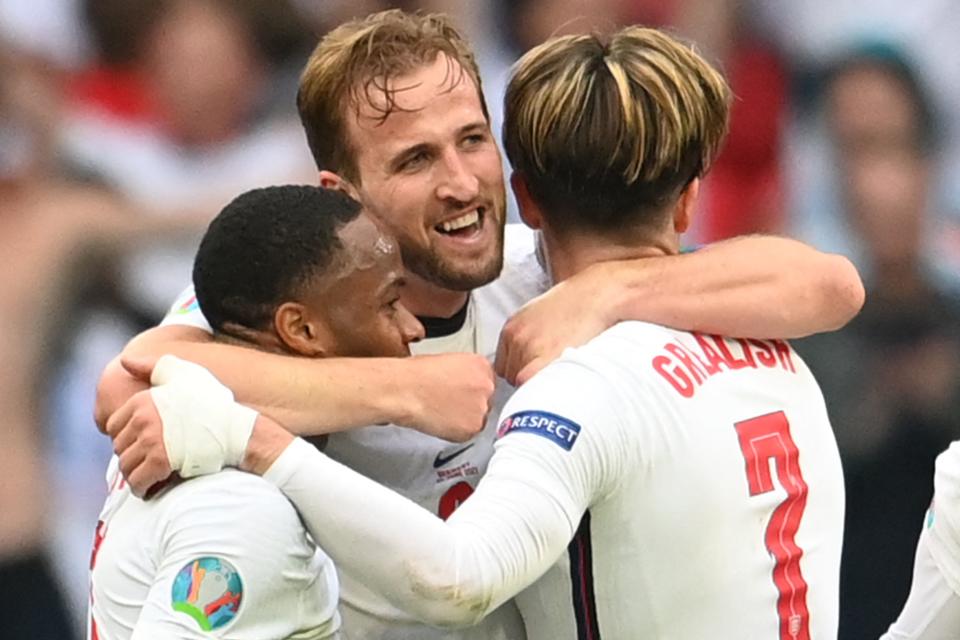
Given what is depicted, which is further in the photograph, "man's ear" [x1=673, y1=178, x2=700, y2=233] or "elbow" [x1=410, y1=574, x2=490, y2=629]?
"man's ear" [x1=673, y1=178, x2=700, y2=233]

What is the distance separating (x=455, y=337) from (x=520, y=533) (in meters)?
0.62

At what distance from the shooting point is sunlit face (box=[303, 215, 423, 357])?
218cm

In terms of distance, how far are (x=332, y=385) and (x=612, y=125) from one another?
0.50 m

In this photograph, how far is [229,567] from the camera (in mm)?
1944

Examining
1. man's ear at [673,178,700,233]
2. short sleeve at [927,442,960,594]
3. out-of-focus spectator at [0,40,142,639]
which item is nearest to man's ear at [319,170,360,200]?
man's ear at [673,178,700,233]

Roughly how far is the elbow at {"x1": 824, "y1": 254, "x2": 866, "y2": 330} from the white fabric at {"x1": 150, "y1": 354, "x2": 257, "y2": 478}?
0.84m

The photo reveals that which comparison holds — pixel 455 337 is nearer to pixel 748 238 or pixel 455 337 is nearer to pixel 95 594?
pixel 748 238

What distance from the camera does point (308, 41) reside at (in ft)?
16.7

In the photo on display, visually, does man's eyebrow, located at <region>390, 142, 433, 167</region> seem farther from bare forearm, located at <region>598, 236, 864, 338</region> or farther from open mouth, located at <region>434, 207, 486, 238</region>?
bare forearm, located at <region>598, 236, 864, 338</region>

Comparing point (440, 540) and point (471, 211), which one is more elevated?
point (471, 211)

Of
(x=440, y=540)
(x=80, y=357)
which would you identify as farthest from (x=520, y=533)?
(x=80, y=357)

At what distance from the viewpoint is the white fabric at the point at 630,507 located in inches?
79.1

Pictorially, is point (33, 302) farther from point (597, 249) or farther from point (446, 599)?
point (446, 599)

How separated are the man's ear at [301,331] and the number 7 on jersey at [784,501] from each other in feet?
1.82
